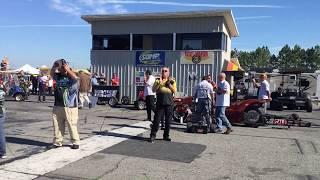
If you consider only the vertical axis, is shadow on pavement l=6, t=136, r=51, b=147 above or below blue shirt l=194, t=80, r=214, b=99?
below

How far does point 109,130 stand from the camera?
1223cm

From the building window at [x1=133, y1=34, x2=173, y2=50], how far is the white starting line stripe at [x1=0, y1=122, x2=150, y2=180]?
14.5 meters

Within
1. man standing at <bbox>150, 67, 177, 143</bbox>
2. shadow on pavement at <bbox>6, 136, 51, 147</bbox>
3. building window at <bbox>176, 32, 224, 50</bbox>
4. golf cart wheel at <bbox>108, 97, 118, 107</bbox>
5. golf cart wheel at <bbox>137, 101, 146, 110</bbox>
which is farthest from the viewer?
building window at <bbox>176, 32, 224, 50</bbox>

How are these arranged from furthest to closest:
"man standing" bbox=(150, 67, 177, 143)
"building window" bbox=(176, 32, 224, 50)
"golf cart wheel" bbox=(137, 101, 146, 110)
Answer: "building window" bbox=(176, 32, 224, 50)
"golf cart wheel" bbox=(137, 101, 146, 110)
"man standing" bbox=(150, 67, 177, 143)

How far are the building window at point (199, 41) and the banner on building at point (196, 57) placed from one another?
0.29 metres

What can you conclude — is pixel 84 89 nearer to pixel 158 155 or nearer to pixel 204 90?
pixel 204 90

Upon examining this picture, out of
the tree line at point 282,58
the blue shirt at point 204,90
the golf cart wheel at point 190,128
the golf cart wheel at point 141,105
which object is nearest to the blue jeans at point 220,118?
the blue shirt at point 204,90

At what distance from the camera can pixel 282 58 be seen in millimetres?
120812

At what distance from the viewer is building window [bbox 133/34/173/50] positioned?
25.1m

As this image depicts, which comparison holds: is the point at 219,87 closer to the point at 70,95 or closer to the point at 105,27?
the point at 70,95

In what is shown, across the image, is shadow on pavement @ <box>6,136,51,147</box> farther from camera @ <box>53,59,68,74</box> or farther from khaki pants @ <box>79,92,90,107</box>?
khaki pants @ <box>79,92,90,107</box>

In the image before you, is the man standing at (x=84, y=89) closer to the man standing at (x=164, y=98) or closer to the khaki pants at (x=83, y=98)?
the khaki pants at (x=83, y=98)

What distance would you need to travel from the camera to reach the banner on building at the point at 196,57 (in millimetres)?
24203

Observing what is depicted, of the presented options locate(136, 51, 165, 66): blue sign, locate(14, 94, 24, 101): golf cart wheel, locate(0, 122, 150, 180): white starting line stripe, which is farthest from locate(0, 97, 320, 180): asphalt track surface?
locate(136, 51, 165, 66): blue sign
